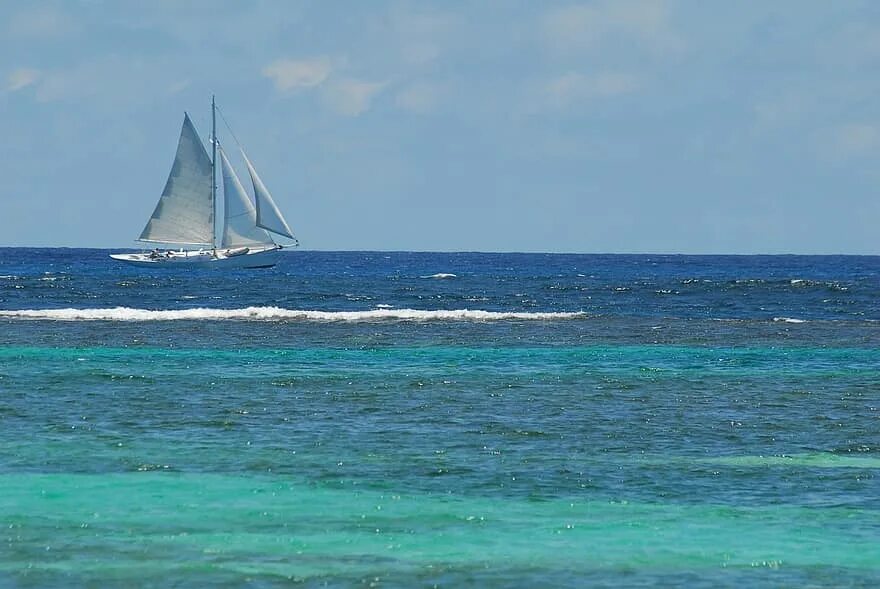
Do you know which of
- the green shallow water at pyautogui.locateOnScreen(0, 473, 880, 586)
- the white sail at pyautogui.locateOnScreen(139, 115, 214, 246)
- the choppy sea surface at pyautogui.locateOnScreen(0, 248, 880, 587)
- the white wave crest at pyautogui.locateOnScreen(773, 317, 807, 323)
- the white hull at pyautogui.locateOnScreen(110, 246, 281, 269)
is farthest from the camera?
the white hull at pyautogui.locateOnScreen(110, 246, 281, 269)

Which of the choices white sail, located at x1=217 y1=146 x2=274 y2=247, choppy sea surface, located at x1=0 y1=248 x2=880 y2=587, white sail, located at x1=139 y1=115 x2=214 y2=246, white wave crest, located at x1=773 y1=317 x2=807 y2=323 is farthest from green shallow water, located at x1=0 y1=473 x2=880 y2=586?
white sail, located at x1=217 y1=146 x2=274 y2=247

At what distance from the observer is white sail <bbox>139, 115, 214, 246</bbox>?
302ft

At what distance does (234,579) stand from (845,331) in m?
36.7

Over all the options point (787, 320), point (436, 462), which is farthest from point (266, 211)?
point (436, 462)

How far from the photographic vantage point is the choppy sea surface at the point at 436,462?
1173cm

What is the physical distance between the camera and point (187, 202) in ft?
308

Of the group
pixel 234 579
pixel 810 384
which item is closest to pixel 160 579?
pixel 234 579

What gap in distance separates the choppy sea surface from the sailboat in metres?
55.9

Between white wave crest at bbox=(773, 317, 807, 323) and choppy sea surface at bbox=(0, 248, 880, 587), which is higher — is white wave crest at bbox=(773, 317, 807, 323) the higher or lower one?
the higher one

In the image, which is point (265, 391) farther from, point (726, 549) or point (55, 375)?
point (726, 549)

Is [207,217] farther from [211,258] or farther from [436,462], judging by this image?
[436,462]

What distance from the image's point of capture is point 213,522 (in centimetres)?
1323

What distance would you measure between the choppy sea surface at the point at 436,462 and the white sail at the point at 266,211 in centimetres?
5616

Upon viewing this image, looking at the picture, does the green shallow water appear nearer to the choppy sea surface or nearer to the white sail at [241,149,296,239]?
the choppy sea surface
